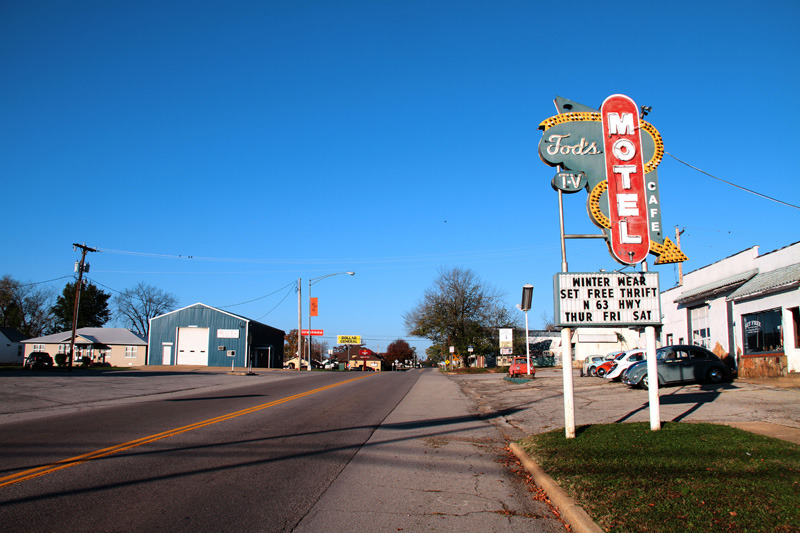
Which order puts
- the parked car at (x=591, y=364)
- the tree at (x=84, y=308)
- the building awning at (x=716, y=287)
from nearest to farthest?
1. the building awning at (x=716, y=287)
2. the parked car at (x=591, y=364)
3. the tree at (x=84, y=308)

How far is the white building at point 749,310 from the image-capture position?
1822 cm

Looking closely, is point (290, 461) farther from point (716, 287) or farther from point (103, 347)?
point (103, 347)

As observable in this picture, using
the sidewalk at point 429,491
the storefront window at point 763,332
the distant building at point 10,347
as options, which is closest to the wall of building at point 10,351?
the distant building at point 10,347

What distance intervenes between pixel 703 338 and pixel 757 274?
494 centimetres

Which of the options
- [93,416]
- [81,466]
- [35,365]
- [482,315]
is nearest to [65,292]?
[35,365]

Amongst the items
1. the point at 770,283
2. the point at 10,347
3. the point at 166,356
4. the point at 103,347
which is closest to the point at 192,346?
the point at 166,356

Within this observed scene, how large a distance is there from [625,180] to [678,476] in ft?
18.4

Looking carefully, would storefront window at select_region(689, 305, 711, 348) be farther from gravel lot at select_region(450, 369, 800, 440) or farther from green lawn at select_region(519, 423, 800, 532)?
green lawn at select_region(519, 423, 800, 532)

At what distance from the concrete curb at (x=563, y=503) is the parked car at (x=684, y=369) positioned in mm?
12309

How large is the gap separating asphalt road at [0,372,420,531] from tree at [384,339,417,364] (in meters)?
141

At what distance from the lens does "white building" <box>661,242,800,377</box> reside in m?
18.2

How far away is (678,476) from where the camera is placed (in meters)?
6.14

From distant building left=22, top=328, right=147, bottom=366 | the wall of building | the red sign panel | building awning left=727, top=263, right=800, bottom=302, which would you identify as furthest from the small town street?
the wall of building

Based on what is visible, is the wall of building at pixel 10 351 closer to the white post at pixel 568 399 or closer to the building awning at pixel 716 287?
the building awning at pixel 716 287
